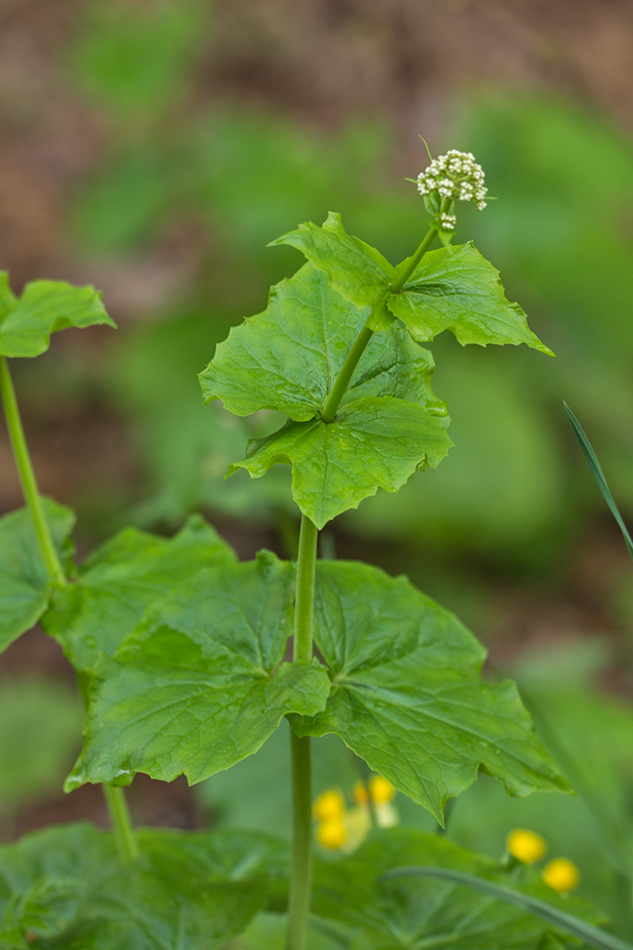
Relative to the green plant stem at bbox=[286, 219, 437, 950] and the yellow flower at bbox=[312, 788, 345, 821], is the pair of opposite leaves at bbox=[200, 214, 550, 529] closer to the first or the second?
the green plant stem at bbox=[286, 219, 437, 950]

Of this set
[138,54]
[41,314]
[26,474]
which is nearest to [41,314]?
[41,314]

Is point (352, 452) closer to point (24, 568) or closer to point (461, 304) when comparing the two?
point (461, 304)

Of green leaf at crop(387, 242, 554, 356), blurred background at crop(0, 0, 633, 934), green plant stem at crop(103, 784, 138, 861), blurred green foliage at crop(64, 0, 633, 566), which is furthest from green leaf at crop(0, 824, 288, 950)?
blurred green foliage at crop(64, 0, 633, 566)

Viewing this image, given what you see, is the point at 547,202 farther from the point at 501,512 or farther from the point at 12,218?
the point at 12,218

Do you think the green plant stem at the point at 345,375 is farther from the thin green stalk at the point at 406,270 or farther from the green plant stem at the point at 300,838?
the green plant stem at the point at 300,838

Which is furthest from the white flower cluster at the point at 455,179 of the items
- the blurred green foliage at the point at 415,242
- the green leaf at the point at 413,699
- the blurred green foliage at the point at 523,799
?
the blurred green foliage at the point at 415,242

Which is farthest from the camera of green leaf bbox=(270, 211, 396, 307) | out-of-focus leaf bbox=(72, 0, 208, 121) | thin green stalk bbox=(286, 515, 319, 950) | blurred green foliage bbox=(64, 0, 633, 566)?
out-of-focus leaf bbox=(72, 0, 208, 121)
